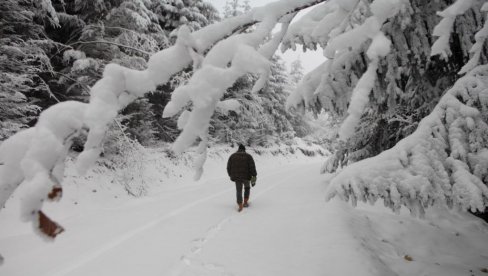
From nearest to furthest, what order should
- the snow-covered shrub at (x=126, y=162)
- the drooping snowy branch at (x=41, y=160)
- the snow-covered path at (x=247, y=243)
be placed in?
the drooping snowy branch at (x=41, y=160) → the snow-covered path at (x=247, y=243) → the snow-covered shrub at (x=126, y=162)

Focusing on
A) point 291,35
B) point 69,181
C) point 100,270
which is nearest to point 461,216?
point 291,35

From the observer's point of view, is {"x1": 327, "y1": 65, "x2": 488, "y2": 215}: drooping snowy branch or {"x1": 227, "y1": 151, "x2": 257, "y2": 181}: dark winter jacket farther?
{"x1": 227, "y1": 151, "x2": 257, "y2": 181}: dark winter jacket

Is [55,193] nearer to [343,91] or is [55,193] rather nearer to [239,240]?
[343,91]

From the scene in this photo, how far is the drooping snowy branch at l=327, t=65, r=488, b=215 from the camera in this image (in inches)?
97.3

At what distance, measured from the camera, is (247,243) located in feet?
18.1

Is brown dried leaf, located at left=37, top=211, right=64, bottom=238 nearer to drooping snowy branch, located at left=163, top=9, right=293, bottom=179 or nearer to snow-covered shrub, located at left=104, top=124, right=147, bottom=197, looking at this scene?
drooping snowy branch, located at left=163, top=9, right=293, bottom=179

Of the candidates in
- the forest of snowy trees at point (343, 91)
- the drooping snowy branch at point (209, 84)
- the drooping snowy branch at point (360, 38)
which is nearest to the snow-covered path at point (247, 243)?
the forest of snowy trees at point (343, 91)

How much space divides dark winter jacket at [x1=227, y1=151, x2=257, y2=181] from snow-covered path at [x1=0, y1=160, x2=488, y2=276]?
3.11 feet

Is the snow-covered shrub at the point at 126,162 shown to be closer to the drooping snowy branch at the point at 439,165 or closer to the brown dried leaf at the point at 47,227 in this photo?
the drooping snowy branch at the point at 439,165

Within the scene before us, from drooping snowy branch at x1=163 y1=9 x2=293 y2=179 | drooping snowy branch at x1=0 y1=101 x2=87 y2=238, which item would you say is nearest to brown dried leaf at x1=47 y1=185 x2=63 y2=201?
drooping snowy branch at x1=0 y1=101 x2=87 y2=238

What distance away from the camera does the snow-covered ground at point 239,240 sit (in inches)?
180

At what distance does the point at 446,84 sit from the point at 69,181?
9798mm

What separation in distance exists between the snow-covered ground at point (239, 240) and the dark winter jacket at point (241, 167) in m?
0.89

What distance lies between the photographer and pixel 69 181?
9641 millimetres
